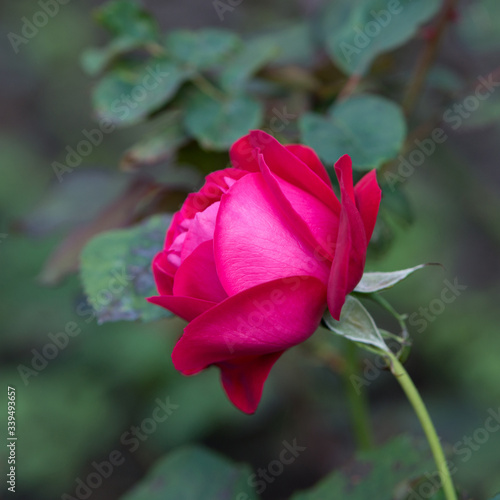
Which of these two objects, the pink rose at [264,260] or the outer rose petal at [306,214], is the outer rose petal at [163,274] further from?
the outer rose petal at [306,214]

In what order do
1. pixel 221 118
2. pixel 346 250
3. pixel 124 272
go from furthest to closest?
1. pixel 221 118
2. pixel 124 272
3. pixel 346 250

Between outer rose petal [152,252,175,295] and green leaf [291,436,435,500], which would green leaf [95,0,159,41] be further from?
green leaf [291,436,435,500]

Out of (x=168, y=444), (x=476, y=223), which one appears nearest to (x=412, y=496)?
(x=168, y=444)

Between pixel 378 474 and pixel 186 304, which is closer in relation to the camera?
pixel 186 304

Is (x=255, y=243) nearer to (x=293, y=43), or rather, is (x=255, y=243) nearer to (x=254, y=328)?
(x=254, y=328)

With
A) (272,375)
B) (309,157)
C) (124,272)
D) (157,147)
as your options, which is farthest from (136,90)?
(272,375)

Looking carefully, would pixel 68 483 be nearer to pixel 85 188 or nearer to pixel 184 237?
pixel 85 188

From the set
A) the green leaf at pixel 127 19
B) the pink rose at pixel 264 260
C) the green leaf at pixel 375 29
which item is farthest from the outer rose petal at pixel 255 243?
the green leaf at pixel 127 19

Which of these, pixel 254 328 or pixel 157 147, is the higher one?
pixel 157 147
